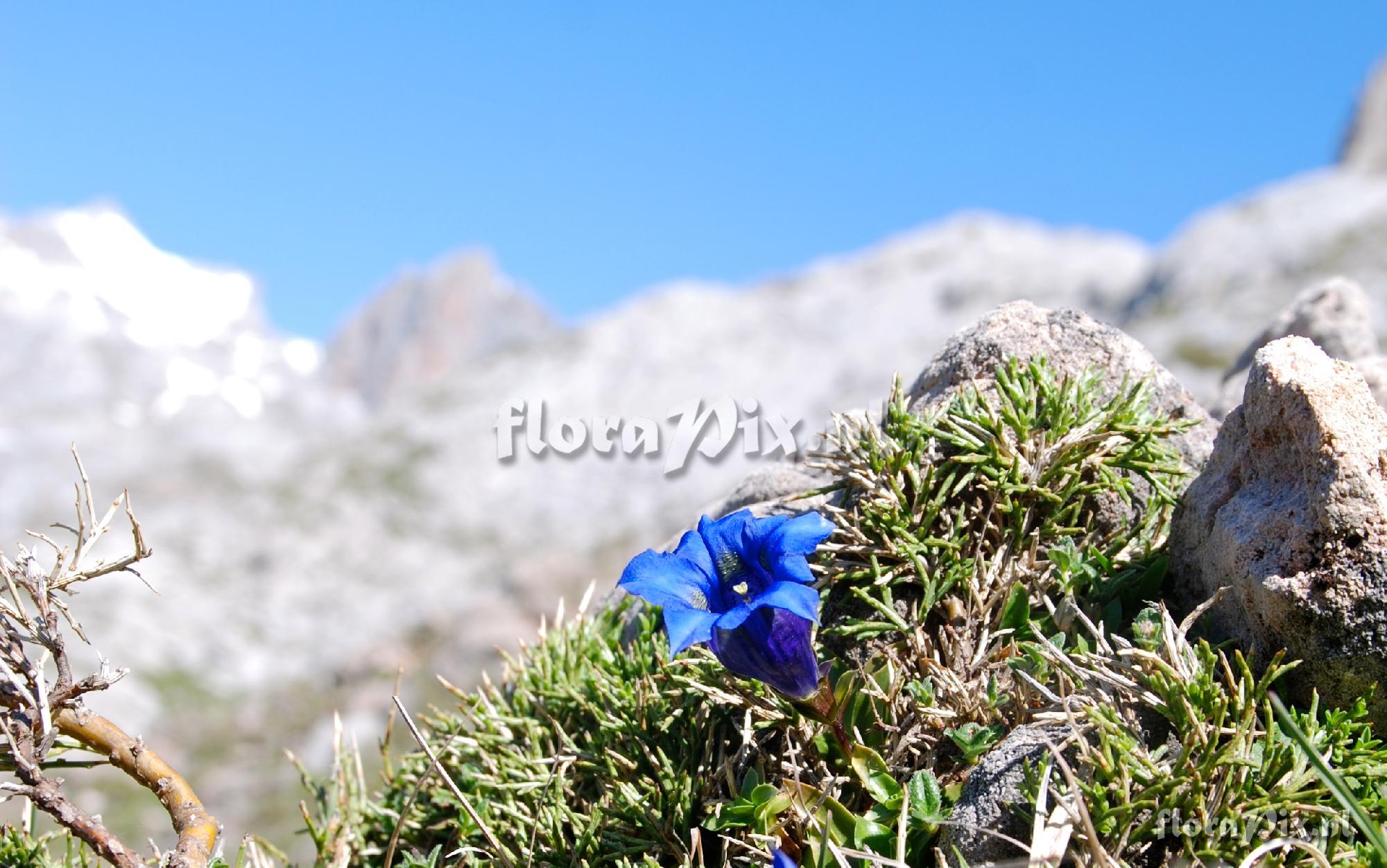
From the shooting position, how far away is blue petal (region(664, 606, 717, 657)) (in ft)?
7.34

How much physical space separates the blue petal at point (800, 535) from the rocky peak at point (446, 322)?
5176 inches

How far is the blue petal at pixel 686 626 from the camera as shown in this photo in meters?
2.24

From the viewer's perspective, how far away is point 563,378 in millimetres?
70812

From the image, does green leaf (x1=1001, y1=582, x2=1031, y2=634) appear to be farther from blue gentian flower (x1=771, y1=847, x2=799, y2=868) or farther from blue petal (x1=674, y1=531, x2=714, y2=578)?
blue gentian flower (x1=771, y1=847, x2=799, y2=868)

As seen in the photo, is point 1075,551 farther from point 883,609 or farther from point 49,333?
point 49,333

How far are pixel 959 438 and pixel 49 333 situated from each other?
122783 millimetres

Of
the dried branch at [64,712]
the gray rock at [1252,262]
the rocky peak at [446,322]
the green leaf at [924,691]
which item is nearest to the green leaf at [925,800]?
the green leaf at [924,691]

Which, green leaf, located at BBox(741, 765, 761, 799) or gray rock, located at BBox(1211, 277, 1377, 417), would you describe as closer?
green leaf, located at BBox(741, 765, 761, 799)

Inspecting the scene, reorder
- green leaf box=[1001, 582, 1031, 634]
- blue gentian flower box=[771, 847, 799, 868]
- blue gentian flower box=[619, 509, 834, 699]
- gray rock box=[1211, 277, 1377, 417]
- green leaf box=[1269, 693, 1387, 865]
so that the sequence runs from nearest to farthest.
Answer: green leaf box=[1269, 693, 1387, 865] < blue gentian flower box=[771, 847, 799, 868] < blue gentian flower box=[619, 509, 834, 699] < green leaf box=[1001, 582, 1031, 634] < gray rock box=[1211, 277, 1377, 417]

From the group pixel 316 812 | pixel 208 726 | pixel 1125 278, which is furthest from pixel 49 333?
pixel 316 812

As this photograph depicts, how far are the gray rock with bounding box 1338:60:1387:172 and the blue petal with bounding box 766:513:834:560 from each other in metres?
117

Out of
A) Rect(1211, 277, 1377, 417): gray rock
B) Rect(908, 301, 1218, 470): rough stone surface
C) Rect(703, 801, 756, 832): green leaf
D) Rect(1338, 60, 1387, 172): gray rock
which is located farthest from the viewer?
Rect(1338, 60, 1387, 172): gray rock

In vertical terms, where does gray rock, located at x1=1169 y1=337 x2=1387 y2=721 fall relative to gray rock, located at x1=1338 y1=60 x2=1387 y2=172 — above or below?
below

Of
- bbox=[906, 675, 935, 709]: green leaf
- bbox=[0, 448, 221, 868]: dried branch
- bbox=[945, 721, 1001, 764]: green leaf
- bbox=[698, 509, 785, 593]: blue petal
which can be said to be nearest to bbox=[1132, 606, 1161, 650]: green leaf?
bbox=[945, 721, 1001, 764]: green leaf
